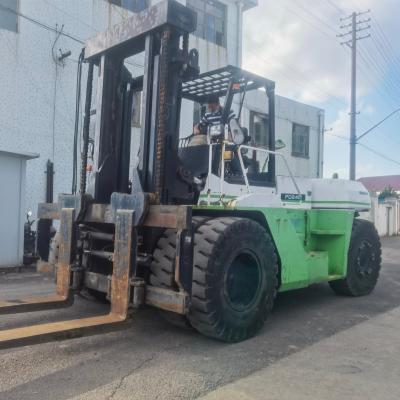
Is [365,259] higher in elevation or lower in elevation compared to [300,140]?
lower

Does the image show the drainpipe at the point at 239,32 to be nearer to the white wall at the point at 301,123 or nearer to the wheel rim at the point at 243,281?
the white wall at the point at 301,123

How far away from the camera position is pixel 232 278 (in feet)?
15.7

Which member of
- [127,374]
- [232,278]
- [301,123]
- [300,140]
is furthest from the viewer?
[300,140]

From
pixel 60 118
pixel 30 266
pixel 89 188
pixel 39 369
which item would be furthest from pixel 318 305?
pixel 60 118

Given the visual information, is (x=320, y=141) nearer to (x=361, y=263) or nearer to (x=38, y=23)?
(x=38, y=23)

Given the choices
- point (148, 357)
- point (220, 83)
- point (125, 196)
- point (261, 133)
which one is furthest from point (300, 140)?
point (148, 357)

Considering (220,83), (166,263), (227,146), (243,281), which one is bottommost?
(243,281)

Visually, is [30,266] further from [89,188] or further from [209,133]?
[209,133]

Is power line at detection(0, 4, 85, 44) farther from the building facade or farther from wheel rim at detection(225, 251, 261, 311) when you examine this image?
wheel rim at detection(225, 251, 261, 311)

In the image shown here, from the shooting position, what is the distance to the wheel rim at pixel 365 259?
738 cm

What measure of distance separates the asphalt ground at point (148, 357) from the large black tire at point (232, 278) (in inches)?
9.2

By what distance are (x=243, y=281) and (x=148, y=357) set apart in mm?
1334

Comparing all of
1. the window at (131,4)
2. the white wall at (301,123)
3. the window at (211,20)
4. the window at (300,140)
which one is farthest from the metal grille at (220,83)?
the window at (300,140)

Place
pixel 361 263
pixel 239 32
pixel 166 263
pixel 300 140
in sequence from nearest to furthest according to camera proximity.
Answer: pixel 166 263
pixel 361 263
pixel 239 32
pixel 300 140
